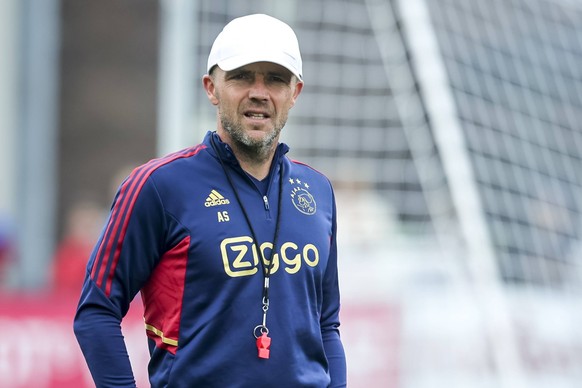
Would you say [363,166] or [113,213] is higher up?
[363,166]

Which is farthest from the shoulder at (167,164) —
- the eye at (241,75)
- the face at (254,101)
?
the eye at (241,75)

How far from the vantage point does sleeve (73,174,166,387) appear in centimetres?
293

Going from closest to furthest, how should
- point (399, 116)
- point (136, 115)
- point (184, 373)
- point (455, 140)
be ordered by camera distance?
point (184, 373), point (455, 140), point (399, 116), point (136, 115)

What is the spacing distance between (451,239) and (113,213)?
4886mm

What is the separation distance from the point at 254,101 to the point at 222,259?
0.38m

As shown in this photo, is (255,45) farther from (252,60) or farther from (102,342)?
(102,342)

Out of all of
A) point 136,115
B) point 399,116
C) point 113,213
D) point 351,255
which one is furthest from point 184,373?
point 136,115

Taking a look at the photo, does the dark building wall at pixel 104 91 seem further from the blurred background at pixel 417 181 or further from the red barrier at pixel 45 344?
the red barrier at pixel 45 344

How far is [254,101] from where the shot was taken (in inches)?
119

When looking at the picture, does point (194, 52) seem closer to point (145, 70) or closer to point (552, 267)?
point (552, 267)

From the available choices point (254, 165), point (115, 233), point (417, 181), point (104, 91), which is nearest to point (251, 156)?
point (254, 165)

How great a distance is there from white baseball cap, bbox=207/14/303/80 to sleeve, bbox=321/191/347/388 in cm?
54

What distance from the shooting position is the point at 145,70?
56.4ft

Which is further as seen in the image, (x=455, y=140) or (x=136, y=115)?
(x=136, y=115)
